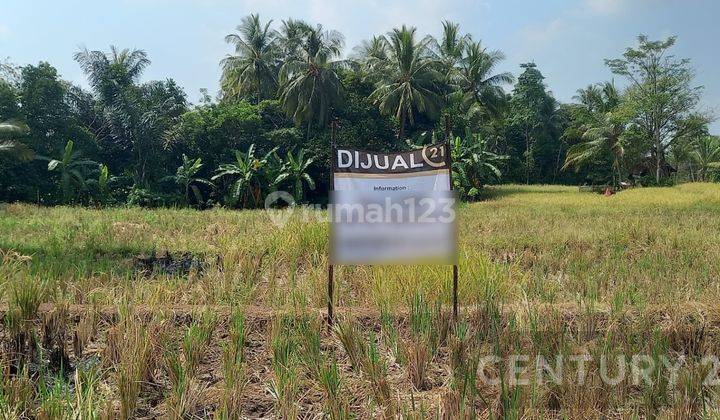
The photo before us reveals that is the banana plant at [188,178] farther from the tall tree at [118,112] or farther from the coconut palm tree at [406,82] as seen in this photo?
the coconut palm tree at [406,82]

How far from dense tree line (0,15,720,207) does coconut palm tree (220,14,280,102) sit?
87mm

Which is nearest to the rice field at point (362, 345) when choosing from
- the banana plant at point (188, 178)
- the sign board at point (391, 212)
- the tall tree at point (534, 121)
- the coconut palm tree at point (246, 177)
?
the sign board at point (391, 212)

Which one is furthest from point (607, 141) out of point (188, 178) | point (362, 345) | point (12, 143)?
point (362, 345)

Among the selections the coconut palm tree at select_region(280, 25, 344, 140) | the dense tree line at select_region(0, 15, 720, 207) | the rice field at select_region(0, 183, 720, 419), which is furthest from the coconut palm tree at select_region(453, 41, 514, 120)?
the rice field at select_region(0, 183, 720, 419)

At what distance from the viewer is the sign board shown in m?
4.15

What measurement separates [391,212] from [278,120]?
2666 centimetres

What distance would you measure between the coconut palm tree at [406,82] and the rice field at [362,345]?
70.4ft

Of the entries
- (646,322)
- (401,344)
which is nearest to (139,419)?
(401,344)

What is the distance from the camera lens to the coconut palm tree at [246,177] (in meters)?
23.8

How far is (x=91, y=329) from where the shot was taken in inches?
151

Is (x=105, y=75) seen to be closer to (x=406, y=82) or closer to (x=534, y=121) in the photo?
(x=406, y=82)

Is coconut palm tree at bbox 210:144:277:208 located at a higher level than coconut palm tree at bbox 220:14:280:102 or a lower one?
lower

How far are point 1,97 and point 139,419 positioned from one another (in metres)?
25.7

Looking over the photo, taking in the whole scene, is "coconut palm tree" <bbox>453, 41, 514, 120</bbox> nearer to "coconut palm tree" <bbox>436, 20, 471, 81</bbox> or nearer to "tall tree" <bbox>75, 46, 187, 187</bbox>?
"coconut palm tree" <bbox>436, 20, 471, 81</bbox>
